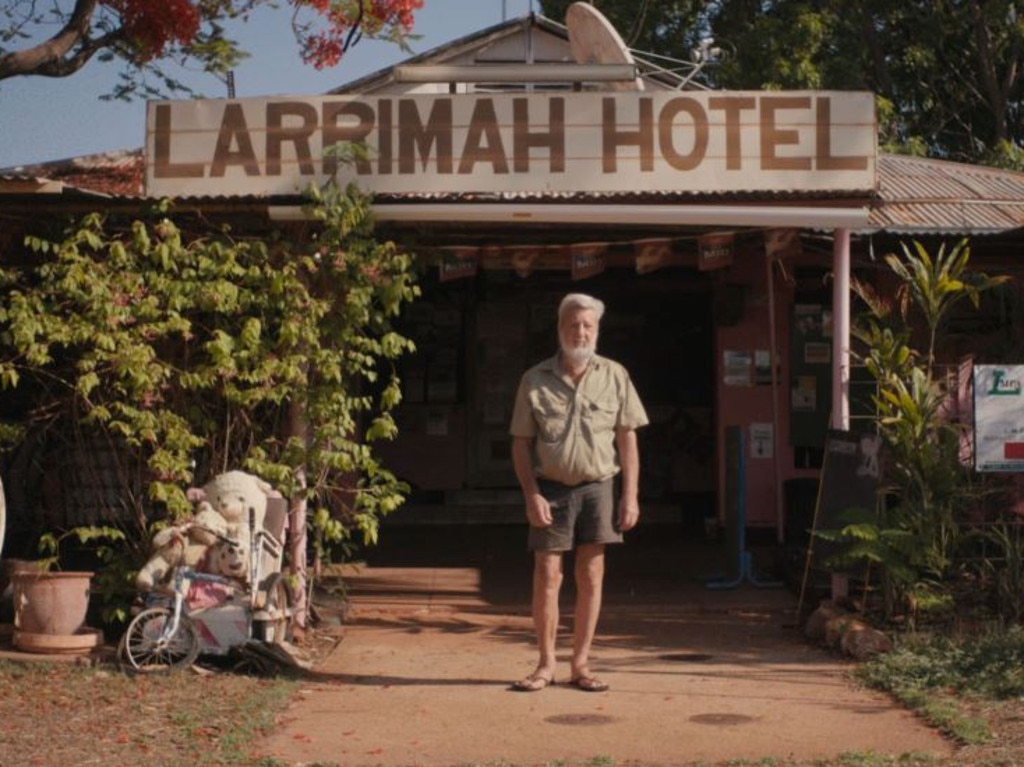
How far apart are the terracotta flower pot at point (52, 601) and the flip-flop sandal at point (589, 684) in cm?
286

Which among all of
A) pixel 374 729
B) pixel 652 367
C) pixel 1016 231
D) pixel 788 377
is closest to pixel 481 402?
pixel 652 367

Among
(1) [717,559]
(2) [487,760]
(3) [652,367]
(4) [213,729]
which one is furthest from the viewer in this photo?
(3) [652,367]

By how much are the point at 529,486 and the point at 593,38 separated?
274 inches

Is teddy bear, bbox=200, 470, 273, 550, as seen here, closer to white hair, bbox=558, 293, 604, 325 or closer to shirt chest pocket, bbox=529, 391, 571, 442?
shirt chest pocket, bbox=529, 391, 571, 442

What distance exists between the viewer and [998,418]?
950 cm

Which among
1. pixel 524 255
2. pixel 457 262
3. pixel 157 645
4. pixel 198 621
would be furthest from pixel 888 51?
pixel 157 645

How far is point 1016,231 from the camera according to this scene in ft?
38.5

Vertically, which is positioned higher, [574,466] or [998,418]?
[998,418]

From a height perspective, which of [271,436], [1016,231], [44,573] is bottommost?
[44,573]

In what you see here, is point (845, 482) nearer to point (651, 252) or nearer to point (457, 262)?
point (651, 252)

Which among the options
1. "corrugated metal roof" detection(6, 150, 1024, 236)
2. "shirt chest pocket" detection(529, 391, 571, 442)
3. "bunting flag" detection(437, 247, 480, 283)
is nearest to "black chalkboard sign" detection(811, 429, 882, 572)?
"corrugated metal roof" detection(6, 150, 1024, 236)

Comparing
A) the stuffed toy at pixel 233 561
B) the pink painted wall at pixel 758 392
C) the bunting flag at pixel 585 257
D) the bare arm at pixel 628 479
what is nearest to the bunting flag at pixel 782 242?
the bunting flag at pixel 585 257

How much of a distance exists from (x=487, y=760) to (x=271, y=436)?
11.6 feet

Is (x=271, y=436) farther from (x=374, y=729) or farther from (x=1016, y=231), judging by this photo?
(x=1016, y=231)
